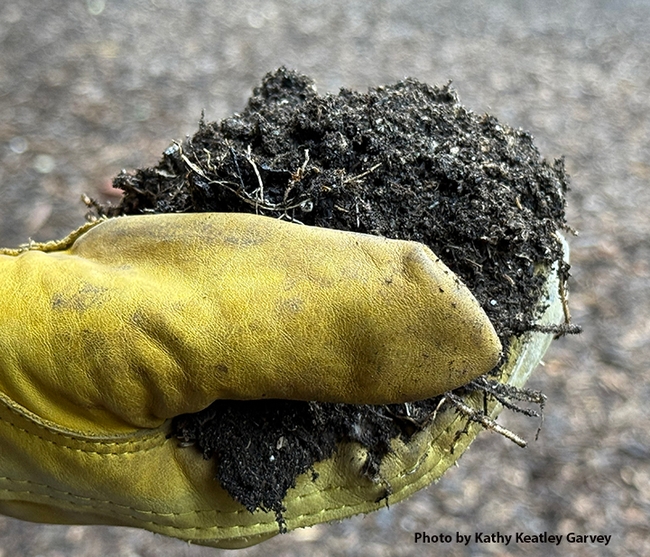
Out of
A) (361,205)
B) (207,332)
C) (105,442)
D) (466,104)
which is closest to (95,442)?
(105,442)

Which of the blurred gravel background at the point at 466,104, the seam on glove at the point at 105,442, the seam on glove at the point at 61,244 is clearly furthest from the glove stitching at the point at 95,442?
the blurred gravel background at the point at 466,104

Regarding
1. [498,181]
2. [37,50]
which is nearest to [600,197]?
[498,181]

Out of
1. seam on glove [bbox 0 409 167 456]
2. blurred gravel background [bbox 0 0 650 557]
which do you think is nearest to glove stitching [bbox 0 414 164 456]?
seam on glove [bbox 0 409 167 456]

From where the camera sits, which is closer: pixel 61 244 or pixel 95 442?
pixel 95 442

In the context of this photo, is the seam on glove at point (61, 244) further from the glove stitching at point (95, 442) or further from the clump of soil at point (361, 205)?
the glove stitching at point (95, 442)

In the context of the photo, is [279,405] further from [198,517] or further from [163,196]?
[163,196]

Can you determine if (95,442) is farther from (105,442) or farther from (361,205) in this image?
(361,205)

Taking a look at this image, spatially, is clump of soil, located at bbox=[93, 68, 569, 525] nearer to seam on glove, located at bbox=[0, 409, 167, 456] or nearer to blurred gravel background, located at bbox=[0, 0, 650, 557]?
seam on glove, located at bbox=[0, 409, 167, 456]
